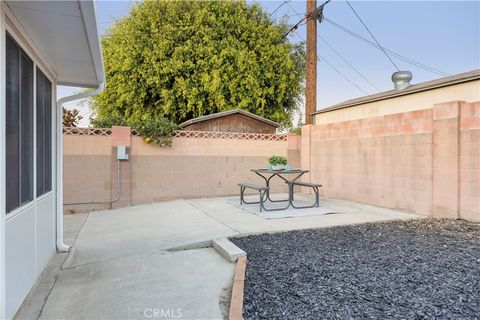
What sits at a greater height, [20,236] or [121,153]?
[121,153]

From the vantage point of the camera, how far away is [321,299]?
2.47m

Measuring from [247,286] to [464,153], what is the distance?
191 inches

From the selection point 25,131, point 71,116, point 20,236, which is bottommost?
point 20,236

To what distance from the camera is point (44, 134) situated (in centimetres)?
349

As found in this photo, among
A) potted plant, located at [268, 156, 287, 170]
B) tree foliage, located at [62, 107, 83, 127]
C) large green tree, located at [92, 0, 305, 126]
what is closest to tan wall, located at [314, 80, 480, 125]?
potted plant, located at [268, 156, 287, 170]

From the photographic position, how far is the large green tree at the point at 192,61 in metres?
12.1

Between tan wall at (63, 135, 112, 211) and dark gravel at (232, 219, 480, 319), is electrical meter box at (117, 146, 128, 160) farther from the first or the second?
dark gravel at (232, 219, 480, 319)

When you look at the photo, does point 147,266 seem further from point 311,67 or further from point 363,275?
point 311,67

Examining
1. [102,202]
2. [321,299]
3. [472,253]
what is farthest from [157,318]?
[102,202]

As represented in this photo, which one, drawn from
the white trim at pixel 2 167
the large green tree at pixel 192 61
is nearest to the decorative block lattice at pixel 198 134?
the large green tree at pixel 192 61

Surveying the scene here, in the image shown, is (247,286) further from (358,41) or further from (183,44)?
(358,41)

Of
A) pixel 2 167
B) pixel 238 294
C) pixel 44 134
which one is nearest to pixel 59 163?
pixel 44 134

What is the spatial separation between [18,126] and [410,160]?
259 inches

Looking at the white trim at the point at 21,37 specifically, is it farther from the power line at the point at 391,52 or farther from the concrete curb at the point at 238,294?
the power line at the point at 391,52
